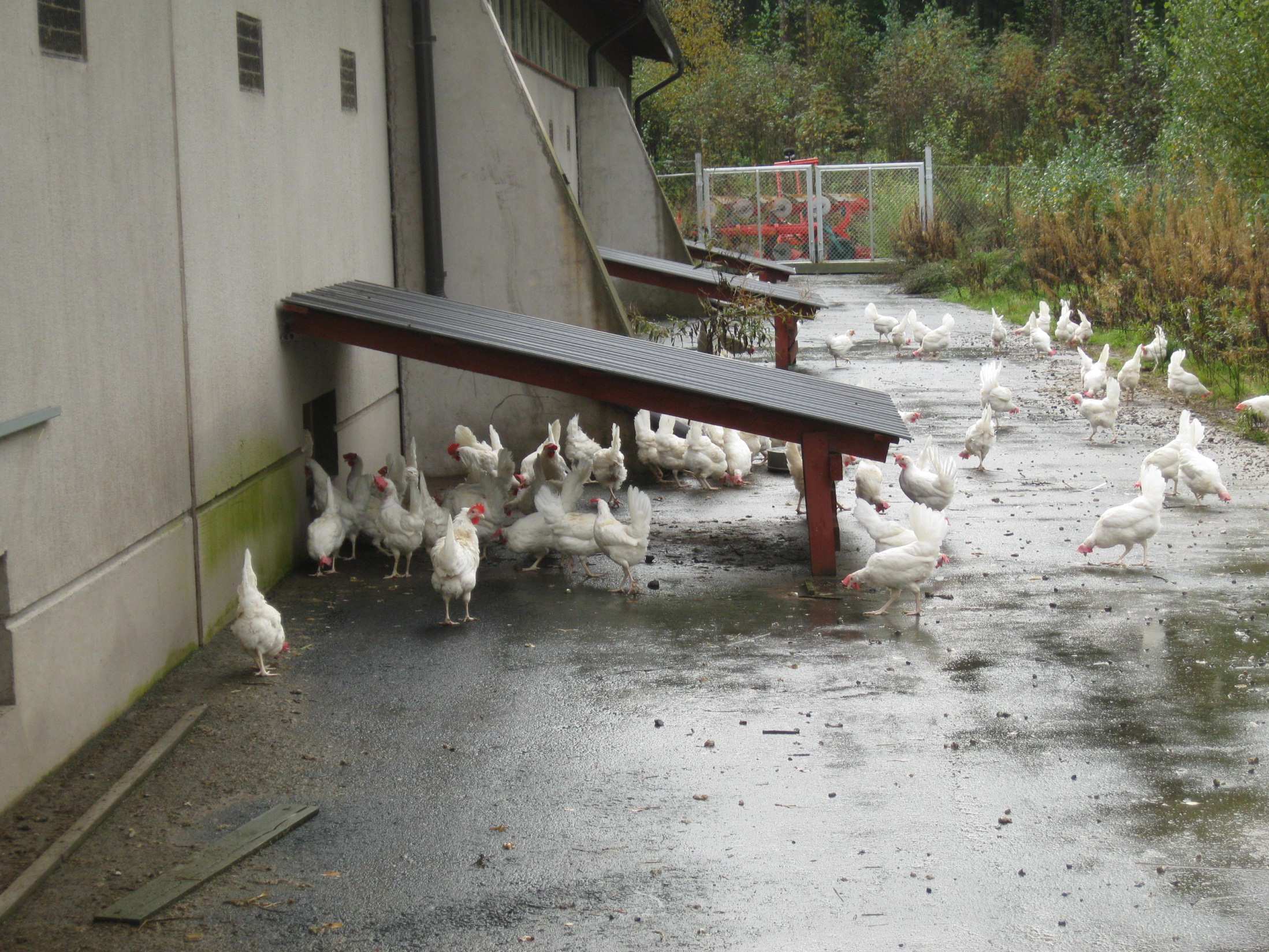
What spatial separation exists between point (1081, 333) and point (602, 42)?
8767 millimetres

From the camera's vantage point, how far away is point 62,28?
5.76 m

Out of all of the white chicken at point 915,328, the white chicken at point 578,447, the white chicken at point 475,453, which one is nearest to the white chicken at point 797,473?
the white chicken at point 578,447

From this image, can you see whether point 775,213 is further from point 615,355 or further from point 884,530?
point 884,530

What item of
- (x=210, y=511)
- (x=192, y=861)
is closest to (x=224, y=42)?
(x=210, y=511)

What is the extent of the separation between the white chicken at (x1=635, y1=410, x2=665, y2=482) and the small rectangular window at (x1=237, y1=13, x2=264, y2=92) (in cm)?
447

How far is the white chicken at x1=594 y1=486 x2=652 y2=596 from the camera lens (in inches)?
332

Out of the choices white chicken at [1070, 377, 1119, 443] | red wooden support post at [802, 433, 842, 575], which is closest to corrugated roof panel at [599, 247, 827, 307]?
white chicken at [1070, 377, 1119, 443]

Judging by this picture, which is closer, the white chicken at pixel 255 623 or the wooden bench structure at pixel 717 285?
the white chicken at pixel 255 623

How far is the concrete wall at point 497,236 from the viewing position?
12047 mm

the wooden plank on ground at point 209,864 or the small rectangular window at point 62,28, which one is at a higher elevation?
the small rectangular window at point 62,28

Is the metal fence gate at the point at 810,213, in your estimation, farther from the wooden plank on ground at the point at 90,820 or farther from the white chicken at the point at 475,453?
the wooden plank on ground at the point at 90,820

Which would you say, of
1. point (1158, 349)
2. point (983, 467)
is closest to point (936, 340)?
point (1158, 349)

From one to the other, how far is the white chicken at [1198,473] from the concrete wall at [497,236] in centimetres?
482

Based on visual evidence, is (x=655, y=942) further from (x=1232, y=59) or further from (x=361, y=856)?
(x=1232, y=59)
